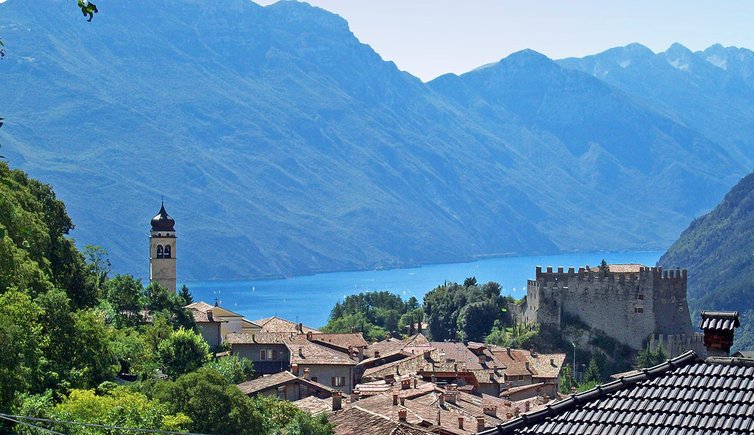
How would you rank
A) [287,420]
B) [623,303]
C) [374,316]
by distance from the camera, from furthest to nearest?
[374,316], [623,303], [287,420]

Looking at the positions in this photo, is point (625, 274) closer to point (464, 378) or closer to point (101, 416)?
point (464, 378)

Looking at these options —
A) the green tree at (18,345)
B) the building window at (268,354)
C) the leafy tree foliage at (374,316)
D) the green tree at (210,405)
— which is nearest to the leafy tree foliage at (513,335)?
the leafy tree foliage at (374,316)

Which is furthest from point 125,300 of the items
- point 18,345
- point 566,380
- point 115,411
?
point 18,345

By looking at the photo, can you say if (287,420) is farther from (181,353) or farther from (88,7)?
(88,7)

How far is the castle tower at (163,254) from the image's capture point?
10556cm

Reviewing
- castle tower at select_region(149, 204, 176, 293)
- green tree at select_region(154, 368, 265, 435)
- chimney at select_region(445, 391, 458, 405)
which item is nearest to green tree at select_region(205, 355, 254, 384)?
chimney at select_region(445, 391, 458, 405)

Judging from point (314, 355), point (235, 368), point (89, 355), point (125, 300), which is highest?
point (125, 300)

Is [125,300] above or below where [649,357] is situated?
above

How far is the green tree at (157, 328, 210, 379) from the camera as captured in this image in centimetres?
5768

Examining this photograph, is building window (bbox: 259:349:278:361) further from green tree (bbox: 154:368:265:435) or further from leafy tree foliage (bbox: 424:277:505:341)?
green tree (bbox: 154:368:265:435)

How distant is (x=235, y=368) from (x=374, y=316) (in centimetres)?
7609

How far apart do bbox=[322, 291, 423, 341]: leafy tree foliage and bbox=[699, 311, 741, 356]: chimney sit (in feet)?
347

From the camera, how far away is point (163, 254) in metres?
107

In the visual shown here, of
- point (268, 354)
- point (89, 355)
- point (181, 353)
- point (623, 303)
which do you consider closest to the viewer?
point (89, 355)
